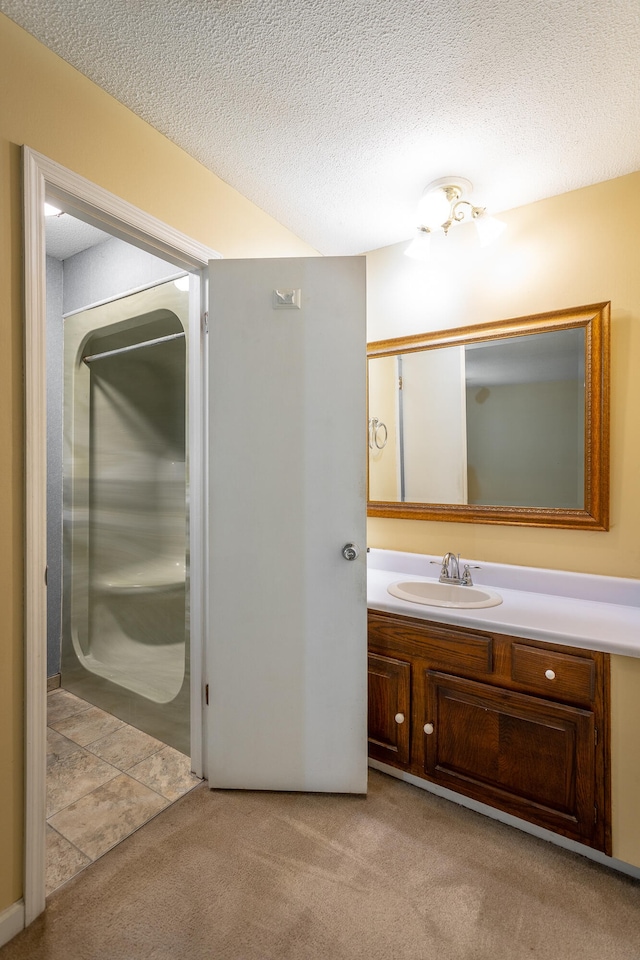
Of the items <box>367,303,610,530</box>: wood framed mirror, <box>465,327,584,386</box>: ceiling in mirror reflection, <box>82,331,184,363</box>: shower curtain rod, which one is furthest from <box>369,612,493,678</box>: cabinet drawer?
<box>82,331,184,363</box>: shower curtain rod

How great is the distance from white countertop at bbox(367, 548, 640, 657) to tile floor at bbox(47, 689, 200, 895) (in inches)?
46.4

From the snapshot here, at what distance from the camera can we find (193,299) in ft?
6.65

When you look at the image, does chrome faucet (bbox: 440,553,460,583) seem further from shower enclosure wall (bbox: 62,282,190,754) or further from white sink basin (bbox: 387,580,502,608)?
shower enclosure wall (bbox: 62,282,190,754)

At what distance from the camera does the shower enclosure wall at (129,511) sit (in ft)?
7.55

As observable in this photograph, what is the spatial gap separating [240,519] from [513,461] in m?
1.26

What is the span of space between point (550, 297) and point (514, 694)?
166 centimetres

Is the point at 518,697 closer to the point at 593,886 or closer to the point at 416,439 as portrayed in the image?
the point at 593,886

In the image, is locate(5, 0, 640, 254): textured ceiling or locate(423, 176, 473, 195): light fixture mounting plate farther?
locate(423, 176, 473, 195): light fixture mounting plate

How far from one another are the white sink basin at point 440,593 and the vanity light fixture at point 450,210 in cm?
158

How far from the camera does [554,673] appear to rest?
1614mm

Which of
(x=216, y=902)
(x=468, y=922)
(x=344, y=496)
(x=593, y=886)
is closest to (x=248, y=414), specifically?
(x=344, y=496)

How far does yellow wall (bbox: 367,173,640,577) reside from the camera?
1948mm

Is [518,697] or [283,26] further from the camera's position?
[518,697]

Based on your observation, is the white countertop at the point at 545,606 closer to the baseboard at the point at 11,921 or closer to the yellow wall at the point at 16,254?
the yellow wall at the point at 16,254
